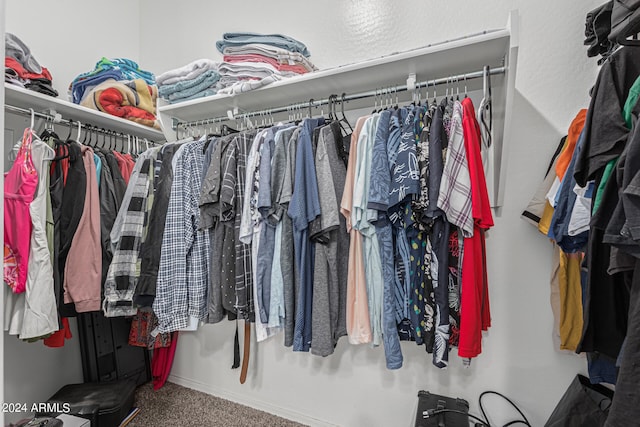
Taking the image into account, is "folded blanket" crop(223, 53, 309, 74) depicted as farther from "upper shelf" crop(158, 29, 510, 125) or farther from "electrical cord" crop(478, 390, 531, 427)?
"electrical cord" crop(478, 390, 531, 427)

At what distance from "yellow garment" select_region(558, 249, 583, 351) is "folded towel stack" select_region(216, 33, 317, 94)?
4.46ft

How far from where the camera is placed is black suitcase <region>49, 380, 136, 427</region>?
1447 mm

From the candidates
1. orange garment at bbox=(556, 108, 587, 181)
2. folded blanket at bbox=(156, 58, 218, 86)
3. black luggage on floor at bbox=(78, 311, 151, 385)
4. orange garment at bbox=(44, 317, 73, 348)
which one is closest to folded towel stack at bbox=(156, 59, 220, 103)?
folded blanket at bbox=(156, 58, 218, 86)

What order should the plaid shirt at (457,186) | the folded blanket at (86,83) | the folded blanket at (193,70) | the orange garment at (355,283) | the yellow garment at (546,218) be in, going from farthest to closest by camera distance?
1. the folded blanket at (86,83)
2. the folded blanket at (193,70)
3. the yellow garment at (546,218)
4. the orange garment at (355,283)
5. the plaid shirt at (457,186)

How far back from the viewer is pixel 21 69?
129cm

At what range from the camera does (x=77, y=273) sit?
1.24 metres

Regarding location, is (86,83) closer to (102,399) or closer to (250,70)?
(250,70)

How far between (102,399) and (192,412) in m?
0.46

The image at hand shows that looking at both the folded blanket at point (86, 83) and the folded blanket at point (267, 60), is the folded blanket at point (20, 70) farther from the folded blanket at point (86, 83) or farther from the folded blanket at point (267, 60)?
the folded blanket at point (267, 60)

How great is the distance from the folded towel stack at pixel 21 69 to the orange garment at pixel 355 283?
137 cm

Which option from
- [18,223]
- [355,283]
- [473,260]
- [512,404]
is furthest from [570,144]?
[18,223]

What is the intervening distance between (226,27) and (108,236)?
1.38 meters

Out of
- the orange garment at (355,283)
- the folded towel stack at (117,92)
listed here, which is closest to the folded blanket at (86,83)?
the folded towel stack at (117,92)

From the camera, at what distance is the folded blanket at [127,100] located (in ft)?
5.11
